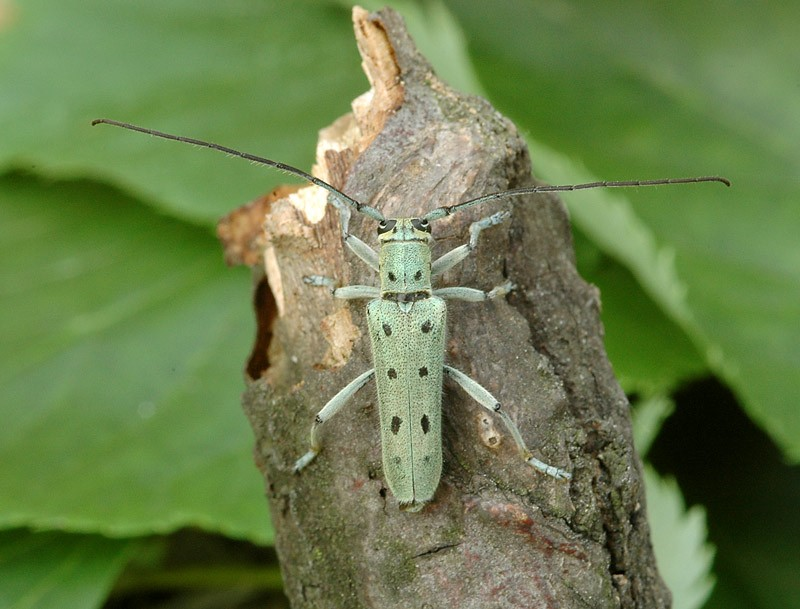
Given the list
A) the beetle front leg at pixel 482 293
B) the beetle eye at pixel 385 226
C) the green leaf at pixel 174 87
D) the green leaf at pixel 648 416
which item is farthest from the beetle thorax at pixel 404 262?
the green leaf at pixel 174 87

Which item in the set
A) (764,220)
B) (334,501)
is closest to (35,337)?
(334,501)

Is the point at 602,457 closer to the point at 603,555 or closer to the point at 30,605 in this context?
the point at 603,555

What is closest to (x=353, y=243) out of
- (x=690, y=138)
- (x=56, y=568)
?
(x=56, y=568)

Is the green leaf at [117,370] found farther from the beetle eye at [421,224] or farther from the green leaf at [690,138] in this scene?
the green leaf at [690,138]

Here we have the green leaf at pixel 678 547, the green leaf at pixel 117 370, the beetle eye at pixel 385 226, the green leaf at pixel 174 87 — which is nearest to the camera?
the beetle eye at pixel 385 226

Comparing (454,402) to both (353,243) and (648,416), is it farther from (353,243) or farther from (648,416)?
(648,416)

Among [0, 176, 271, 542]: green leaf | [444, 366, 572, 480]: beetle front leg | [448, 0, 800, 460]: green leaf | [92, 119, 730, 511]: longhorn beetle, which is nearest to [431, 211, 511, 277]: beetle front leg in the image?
[92, 119, 730, 511]: longhorn beetle

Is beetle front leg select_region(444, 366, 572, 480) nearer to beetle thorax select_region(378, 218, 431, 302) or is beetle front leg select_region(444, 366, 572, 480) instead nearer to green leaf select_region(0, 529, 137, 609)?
beetle thorax select_region(378, 218, 431, 302)
